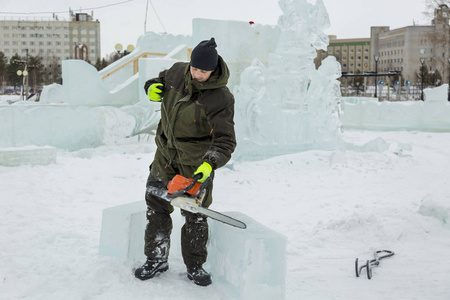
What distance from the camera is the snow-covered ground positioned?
3.33 metres

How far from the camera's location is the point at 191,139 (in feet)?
10.4

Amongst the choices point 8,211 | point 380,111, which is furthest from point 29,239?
point 380,111

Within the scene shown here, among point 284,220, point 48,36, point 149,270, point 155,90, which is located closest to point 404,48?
point 48,36

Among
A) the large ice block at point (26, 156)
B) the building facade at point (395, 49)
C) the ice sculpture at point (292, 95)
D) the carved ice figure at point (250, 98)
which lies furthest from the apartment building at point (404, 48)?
the large ice block at point (26, 156)

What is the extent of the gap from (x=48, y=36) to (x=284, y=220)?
262 feet

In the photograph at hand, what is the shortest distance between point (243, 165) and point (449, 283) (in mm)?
5543

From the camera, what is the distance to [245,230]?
3.07m

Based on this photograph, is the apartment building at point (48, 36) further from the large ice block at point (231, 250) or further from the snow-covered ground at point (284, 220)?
the large ice block at point (231, 250)

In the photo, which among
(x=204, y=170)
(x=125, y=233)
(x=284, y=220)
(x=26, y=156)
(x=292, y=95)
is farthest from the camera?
(x=292, y=95)

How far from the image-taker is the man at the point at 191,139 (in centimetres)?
305

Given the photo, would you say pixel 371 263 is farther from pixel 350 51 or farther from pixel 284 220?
pixel 350 51

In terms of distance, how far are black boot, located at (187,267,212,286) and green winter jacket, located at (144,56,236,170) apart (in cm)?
74

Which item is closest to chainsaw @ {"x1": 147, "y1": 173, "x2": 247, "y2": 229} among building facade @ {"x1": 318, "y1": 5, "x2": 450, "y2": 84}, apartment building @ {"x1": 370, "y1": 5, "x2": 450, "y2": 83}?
building facade @ {"x1": 318, "y1": 5, "x2": 450, "y2": 84}

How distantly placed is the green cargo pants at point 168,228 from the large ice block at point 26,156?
550 centimetres
